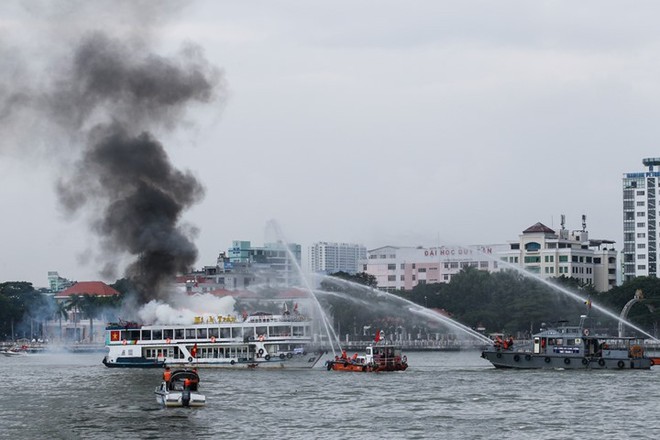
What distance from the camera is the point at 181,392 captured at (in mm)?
107562

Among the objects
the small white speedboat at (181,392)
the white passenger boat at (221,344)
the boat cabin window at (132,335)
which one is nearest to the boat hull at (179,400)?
the small white speedboat at (181,392)

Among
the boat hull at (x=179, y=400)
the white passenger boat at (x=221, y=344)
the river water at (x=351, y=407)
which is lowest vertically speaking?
the river water at (x=351, y=407)

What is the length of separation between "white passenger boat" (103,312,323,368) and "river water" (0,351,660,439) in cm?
544

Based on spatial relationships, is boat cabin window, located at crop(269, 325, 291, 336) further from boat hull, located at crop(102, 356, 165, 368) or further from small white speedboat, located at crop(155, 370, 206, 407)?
small white speedboat, located at crop(155, 370, 206, 407)

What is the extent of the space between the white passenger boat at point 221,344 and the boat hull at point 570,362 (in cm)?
2297

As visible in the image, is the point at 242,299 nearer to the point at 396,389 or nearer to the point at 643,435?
the point at 396,389

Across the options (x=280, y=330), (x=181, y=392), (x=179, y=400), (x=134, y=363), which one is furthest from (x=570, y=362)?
(x=179, y=400)

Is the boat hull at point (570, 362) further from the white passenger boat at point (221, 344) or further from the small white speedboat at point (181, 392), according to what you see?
the small white speedboat at point (181, 392)

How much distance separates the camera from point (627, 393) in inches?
4638

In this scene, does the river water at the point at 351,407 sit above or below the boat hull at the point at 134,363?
below

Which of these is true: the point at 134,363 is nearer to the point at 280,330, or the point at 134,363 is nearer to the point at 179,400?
the point at 280,330

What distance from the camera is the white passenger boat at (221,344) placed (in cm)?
15588

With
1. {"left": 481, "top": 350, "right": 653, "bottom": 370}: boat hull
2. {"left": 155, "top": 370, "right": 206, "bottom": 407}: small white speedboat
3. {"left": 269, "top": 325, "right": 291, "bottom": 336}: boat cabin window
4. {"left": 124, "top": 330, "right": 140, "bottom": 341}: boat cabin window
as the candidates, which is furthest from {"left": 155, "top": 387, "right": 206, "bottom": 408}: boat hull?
{"left": 124, "top": 330, "right": 140, "bottom": 341}: boat cabin window

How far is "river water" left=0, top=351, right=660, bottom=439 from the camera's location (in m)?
91.1
